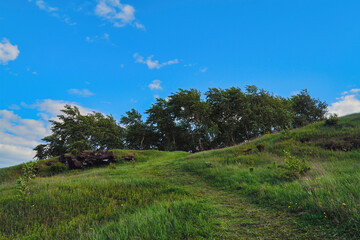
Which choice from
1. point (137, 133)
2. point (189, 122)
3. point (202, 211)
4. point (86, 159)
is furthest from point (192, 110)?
point (202, 211)

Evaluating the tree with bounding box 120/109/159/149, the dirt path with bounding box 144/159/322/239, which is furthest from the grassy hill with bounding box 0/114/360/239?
the tree with bounding box 120/109/159/149

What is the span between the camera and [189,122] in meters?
43.5

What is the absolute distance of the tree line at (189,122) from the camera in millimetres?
39812

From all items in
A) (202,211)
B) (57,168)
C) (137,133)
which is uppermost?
(137,133)

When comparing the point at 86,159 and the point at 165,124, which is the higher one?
the point at 165,124

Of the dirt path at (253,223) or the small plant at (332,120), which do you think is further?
the small plant at (332,120)

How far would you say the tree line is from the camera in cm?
3981

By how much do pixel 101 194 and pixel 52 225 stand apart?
6.47ft

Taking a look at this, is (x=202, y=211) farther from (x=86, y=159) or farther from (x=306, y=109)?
(x=306, y=109)

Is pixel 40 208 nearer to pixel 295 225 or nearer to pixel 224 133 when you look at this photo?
pixel 295 225

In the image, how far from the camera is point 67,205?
5.63 meters

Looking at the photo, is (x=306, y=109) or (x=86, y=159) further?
(x=306, y=109)

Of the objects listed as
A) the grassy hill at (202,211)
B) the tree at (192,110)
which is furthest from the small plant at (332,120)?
the tree at (192,110)

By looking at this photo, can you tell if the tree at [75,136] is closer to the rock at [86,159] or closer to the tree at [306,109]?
the rock at [86,159]
